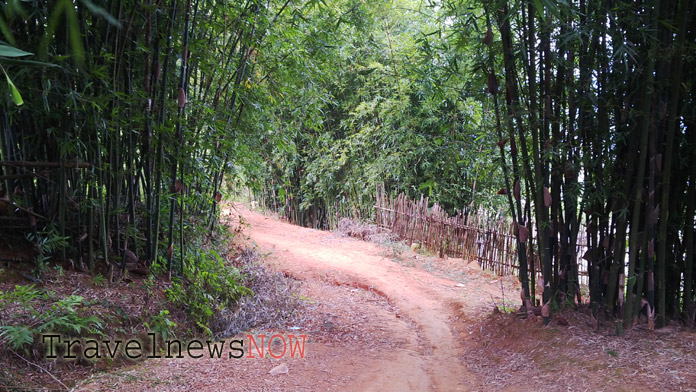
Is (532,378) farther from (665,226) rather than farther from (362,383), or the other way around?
(665,226)

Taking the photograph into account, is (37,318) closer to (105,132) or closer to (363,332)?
(105,132)

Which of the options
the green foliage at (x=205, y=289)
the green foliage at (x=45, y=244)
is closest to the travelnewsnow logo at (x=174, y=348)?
the green foliage at (x=205, y=289)

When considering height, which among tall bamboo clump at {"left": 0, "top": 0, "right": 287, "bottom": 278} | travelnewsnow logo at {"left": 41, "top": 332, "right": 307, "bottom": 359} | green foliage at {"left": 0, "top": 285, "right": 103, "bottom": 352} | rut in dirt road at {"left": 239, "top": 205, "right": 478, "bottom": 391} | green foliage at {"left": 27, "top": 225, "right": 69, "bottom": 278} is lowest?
rut in dirt road at {"left": 239, "top": 205, "right": 478, "bottom": 391}

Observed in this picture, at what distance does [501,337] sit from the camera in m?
3.15

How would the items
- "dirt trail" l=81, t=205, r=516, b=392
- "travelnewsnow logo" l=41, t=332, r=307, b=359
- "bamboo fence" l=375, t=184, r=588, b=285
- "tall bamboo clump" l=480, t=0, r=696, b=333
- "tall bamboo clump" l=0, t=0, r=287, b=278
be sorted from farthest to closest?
"bamboo fence" l=375, t=184, r=588, b=285, "tall bamboo clump" l=480, t=0, r=696, b=333, "tall bamboo clump" l=0, t=0, r=287, b=278, "dirt trail" l=81, t=205, r=516, b=392, "travelnewsnow logo" l=41, t=332, r=307, b=359

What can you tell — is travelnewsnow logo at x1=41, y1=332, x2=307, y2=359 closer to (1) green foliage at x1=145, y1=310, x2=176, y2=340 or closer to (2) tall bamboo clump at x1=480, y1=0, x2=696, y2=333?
(1) green foliage at x1=145, y1=310, x2=176, y2=340

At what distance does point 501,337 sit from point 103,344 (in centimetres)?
239

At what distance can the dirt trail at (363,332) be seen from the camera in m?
2.31

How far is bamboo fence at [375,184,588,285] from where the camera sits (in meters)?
6.07

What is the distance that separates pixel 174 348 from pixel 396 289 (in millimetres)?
2575

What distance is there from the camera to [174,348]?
2.75 meters

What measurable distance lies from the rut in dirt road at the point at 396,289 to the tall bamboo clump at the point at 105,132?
5.63 feet

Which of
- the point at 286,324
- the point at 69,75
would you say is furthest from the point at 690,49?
the point at 69,75

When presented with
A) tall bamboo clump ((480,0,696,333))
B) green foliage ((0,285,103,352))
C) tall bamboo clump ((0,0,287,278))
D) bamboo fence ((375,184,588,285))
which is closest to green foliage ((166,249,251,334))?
tall bamboo clump ((0,0,287,278))
